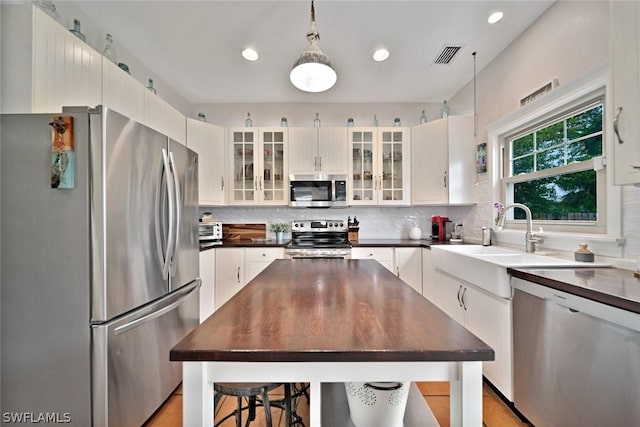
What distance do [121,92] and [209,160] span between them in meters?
1.47

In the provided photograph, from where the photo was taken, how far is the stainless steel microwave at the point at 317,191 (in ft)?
12.1

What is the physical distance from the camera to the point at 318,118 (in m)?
4.02

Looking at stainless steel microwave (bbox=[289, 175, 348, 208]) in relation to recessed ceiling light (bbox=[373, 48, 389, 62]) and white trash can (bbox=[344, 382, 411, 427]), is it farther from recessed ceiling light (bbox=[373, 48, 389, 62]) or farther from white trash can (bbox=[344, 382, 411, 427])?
white trash can (bbox=[344, 382, 411, 427])

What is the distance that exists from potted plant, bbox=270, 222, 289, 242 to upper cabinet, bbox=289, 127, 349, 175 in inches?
28.6

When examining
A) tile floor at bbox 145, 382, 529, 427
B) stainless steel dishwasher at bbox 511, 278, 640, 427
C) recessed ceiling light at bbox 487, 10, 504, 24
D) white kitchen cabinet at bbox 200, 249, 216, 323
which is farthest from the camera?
white kitchen cabinet at bbox 200, 249, 216, 323

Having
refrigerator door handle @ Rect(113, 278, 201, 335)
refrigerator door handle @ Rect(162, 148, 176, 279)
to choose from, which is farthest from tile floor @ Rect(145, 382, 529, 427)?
refrigerator door handle @ Rect(162, 148, 176, 279)

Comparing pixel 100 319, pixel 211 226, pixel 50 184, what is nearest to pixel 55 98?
pixel 50 184

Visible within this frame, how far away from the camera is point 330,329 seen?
86 centimetres

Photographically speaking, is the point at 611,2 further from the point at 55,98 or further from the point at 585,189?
the point at 55,98

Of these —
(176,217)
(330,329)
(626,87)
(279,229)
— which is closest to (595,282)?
(626,87)

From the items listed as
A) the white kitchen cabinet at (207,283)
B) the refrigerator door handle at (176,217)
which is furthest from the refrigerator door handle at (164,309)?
the white kitchen cabinet at (207,283)

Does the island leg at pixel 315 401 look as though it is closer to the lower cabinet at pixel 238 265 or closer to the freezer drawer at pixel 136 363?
the freezer drawer at pixel 136 363

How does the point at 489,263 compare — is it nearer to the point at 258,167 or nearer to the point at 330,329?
the point at 330,329

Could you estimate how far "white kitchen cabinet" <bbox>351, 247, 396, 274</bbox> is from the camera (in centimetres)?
338
